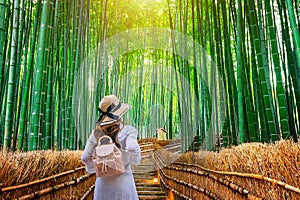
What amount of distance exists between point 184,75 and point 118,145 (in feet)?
10.6

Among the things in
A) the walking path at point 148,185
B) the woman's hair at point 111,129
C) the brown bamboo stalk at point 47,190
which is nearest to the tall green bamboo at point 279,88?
the woman's hair at point 111,129

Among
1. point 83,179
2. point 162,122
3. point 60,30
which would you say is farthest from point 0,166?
point 162,122

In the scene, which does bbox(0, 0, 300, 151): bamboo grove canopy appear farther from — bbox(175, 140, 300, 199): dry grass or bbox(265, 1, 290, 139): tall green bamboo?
bbox(175, 140, 300, 199): dry grass

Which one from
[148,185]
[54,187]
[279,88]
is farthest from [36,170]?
[148,185]

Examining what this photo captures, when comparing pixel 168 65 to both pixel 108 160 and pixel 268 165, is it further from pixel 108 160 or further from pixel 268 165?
pixel 268 165

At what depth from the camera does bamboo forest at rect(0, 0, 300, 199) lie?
8.77 feet

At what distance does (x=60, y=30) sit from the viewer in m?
4.42

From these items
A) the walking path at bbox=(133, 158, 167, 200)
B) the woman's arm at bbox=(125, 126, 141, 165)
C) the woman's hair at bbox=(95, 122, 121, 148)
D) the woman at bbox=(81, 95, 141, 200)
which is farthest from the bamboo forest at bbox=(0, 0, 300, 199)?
the woman's arm at bbox=(125, 126, 141, 165)

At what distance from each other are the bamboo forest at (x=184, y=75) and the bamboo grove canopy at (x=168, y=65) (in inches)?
0.6

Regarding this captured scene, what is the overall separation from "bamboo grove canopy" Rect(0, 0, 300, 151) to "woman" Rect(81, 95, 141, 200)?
0.82 metres

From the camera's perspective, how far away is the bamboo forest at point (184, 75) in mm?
2674

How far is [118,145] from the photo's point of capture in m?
2.15

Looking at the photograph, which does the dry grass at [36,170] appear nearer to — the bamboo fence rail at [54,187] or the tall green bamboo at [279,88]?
the bamboo fence rail at [54,187]

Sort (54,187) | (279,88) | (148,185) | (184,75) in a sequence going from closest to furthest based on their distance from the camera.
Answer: (54,187) → (279,88) → (184,75) → (148,185)
